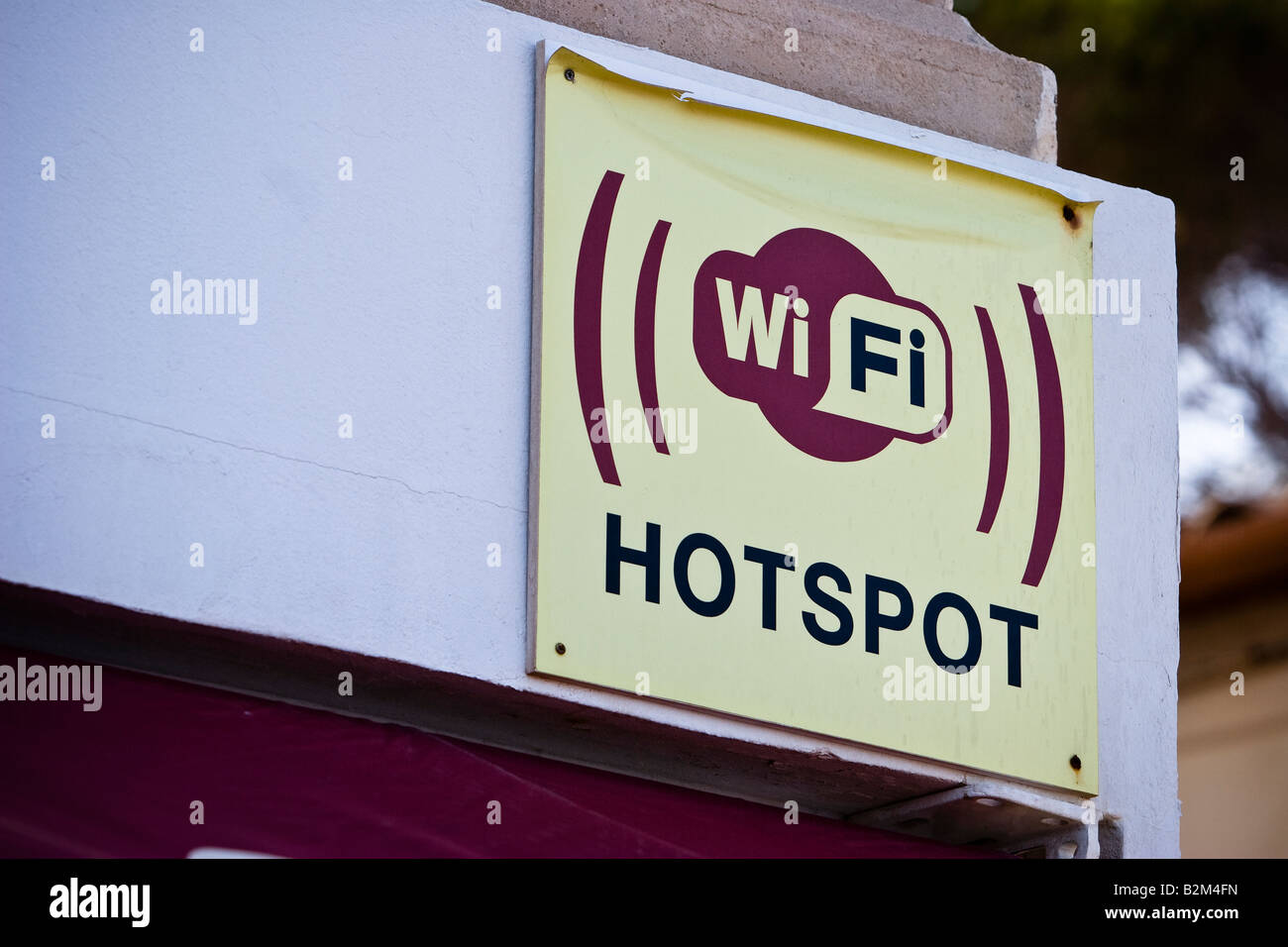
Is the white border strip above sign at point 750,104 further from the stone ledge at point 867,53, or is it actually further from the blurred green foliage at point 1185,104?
the blurred green foliage at point 1185,104

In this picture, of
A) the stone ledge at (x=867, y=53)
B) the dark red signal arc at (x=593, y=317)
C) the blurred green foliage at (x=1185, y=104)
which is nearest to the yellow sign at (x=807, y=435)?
the dark red signal arc at (x=593, y=317)

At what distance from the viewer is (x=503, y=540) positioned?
3990mm

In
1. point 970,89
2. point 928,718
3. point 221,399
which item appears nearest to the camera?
point 221,399

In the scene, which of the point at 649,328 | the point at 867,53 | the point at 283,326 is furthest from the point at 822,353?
the point at 283,326

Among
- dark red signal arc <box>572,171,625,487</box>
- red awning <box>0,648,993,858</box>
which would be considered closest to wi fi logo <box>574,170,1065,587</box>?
dark red signal arc <box>572,171,625,487</box>

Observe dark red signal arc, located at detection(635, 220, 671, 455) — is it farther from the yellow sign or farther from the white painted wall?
the white painted wall

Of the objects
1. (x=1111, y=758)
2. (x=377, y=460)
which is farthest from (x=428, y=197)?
(x=1111, y=758)

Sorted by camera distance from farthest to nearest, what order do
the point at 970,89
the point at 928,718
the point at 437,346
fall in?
the point at 970,89 → the point at 928,718 → the point at 437,346

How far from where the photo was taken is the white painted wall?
3.64 m

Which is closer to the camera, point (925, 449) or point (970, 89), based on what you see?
point (925, 449)

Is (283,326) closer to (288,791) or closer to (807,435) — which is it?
(288,791)

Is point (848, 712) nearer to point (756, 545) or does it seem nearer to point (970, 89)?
point (756, 545)
